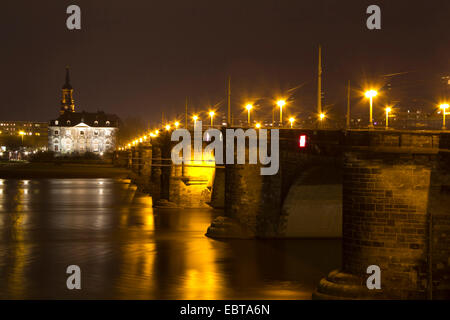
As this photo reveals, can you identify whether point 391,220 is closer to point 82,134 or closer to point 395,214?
point 395,214

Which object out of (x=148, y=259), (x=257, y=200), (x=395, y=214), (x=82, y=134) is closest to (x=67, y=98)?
(x=82, y=134)

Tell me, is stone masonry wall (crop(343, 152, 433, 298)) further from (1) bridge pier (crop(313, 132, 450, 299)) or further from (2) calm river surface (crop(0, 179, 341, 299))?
(2) calm river surface (crop(0, 179, 341, 299))

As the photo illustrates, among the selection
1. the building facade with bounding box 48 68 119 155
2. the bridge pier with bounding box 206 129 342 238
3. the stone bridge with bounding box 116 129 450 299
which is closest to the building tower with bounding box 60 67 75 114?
the building facade with bounding box 48 68 119 155

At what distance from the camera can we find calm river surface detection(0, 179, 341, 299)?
1983cm

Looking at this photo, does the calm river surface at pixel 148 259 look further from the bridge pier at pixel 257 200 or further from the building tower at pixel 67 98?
the building tower at pixel 67 98

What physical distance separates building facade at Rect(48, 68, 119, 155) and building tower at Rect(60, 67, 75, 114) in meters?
13.3

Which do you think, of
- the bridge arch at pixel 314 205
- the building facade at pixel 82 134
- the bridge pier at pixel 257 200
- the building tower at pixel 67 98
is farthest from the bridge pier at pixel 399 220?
the building tower at pixel 67 98

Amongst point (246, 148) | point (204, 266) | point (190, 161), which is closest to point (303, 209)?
point (246, 148)

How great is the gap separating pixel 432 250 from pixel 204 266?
927 cm

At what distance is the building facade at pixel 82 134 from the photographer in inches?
6929

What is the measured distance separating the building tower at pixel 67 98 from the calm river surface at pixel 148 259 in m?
155

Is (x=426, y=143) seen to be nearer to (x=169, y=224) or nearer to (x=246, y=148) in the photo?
(x=246, y=148)

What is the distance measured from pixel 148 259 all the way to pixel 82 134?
155 meters

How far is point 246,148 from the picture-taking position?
30469 mm
